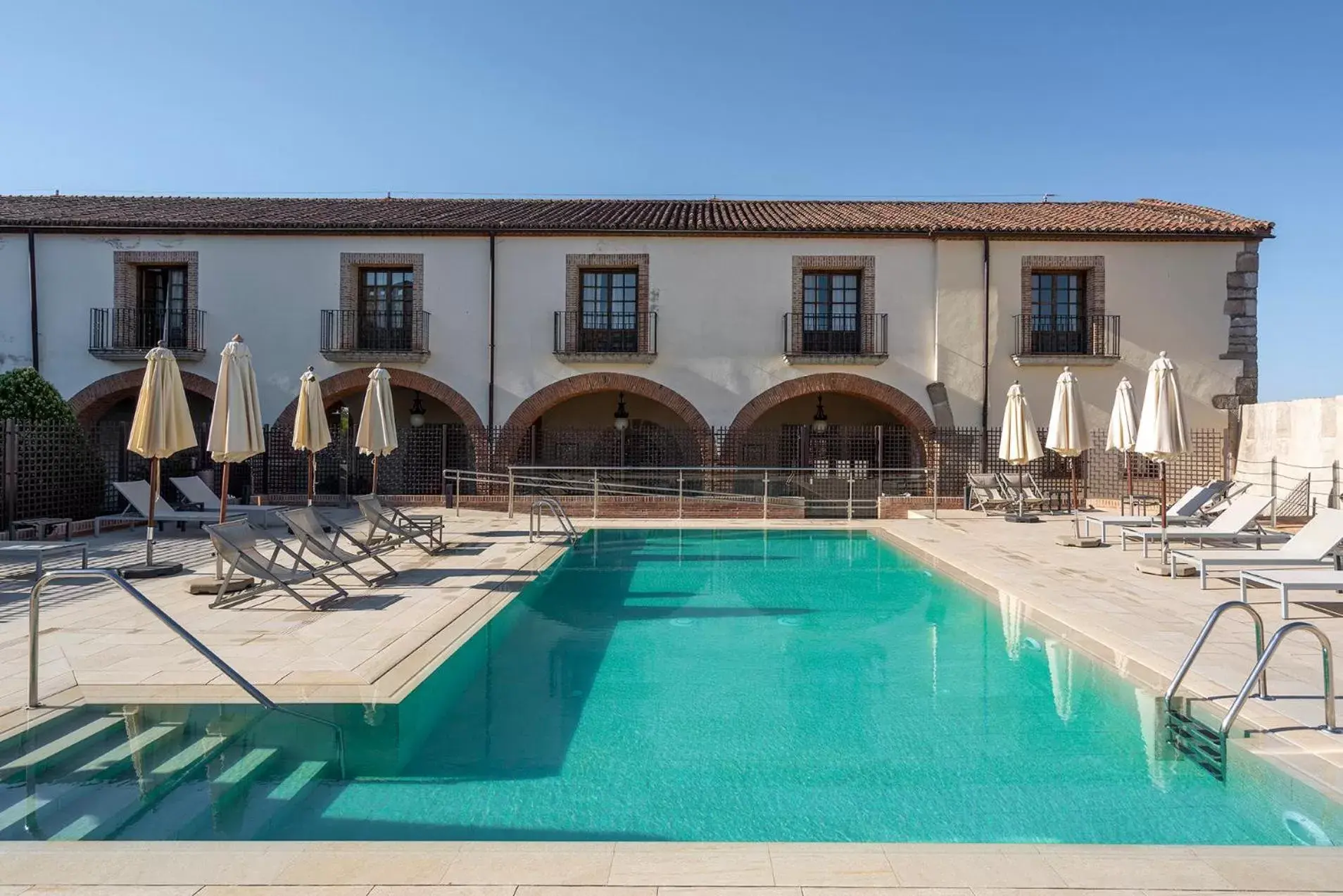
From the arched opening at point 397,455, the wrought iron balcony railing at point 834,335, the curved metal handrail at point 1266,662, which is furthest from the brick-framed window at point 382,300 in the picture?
the curved metal handrail at point 1266,662

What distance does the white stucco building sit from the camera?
17641mm

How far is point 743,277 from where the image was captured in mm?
17906

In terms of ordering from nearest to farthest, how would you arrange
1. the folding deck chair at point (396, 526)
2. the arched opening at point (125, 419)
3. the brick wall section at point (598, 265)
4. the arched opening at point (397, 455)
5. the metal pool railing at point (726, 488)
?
the folding deck chair at point (396, 526) < the metal pool railing at point (726, 488) < the arched opening at point (125, 419) < the arched opening at point (397, 455) < the brick wall section at point (598, 265)

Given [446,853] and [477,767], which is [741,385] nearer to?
[477,767]

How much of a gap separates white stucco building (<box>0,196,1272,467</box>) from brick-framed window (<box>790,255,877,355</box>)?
0.04m

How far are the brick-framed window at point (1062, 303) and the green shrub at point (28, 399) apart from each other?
17.4 metres

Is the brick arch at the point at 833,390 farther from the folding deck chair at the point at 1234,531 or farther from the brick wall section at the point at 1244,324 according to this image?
the folding deck chair at the point at 1234,531

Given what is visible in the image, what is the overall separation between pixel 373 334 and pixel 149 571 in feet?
36.3

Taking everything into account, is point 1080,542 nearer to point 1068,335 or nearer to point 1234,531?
point 1234,531

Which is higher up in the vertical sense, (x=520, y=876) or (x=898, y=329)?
(x=898, y=329)

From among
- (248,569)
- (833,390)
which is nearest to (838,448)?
(833,390)

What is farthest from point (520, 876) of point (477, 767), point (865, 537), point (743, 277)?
point (743, 277)

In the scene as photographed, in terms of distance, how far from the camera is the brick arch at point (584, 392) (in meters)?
17.8

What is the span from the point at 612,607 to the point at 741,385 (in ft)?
35.3
